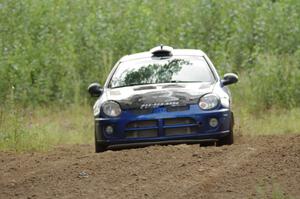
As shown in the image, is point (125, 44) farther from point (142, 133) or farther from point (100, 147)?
point (142, 133)

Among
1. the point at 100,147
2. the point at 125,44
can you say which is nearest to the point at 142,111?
the point at 100,147

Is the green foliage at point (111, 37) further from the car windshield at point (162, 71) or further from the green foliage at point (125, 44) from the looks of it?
the car windshield at point (162, 71)

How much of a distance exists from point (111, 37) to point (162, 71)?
9576mm

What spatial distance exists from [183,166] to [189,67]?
335cm

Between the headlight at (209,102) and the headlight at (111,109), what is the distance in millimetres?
1075

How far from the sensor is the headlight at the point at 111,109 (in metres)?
10.8

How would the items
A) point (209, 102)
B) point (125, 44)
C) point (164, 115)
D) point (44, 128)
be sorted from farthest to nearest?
point (125, 44), point (44, 128), point (209, 102), point (164, 115)

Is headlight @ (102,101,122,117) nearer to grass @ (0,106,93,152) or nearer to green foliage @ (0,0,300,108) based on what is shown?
grass @ (0,106,93,152)

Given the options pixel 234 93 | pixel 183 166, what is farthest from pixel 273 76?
pixel 183 166

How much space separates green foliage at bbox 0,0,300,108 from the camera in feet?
67.6

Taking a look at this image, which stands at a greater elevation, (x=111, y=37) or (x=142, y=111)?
(x=111, y=37)

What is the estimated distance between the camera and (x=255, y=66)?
1998 cm

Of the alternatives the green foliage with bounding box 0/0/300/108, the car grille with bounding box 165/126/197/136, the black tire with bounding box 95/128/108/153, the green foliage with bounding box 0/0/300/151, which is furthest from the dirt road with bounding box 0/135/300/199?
the green foliage with bounding box 0/0/300/108

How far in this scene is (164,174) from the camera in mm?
8445
